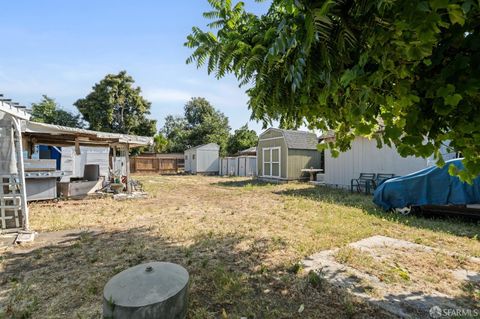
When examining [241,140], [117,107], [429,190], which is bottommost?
[429,190]

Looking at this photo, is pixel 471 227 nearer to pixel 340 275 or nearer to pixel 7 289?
pixel 340 275

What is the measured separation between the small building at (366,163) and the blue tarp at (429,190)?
2735mm

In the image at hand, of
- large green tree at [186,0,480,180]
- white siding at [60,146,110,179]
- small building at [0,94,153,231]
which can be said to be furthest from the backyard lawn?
white siding at [60,146,110,179]

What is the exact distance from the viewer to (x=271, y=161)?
53.7ft

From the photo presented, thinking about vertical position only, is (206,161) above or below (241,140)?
below

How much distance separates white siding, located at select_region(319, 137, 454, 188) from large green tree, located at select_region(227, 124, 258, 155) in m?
17.9

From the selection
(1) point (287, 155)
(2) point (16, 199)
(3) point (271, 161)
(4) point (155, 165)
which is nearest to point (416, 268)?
(2) point (16, 199)

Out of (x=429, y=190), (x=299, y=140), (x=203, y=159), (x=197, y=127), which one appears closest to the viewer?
(x=429, y=190)

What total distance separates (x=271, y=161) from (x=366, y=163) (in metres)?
6.48

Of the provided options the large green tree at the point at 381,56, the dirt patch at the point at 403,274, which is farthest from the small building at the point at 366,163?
the large green tree at the point at 381,56

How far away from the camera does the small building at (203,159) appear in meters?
24.4

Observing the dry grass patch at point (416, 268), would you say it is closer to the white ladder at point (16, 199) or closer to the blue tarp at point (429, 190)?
the blue tarp at point (429, 190)

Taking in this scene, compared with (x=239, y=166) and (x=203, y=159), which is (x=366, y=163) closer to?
(x=239, y=166)

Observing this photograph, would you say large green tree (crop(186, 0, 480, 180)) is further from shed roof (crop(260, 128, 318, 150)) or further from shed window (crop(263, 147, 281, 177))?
shed window (crop(263, 147, 281, 177))
